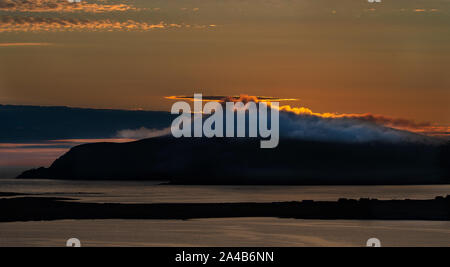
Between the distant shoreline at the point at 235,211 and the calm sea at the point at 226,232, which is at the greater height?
the distant shoreline at the point at 235,211

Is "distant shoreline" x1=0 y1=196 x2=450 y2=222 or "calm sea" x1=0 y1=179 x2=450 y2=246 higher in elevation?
"distant shoreline" x1=0 y1=196 x2=450 y2=222

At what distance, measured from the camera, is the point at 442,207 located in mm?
71562

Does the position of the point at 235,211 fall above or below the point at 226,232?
above

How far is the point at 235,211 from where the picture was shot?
68.1 meters

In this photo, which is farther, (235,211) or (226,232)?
(235,211)

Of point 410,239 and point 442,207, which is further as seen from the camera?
point 442,207

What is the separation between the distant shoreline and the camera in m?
62.5

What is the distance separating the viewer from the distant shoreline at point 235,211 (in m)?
62.5

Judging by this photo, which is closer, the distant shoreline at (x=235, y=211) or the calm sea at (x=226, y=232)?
the calm sea at (x=226, y=232)
